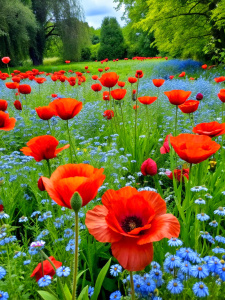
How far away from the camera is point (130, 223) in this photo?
84cm

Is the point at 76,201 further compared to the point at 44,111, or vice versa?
the point at 44,111

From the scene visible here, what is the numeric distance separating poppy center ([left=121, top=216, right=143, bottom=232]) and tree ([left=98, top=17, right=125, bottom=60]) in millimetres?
38784

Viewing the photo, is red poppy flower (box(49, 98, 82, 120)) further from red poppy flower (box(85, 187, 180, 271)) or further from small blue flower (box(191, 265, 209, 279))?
small blue flower (box(191, 265, 209, 279))

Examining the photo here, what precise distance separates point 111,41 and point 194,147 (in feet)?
130

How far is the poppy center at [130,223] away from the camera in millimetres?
830

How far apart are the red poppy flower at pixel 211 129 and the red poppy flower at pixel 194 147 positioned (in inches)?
9.4

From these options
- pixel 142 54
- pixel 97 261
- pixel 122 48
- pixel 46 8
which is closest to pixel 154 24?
pixel 97 261

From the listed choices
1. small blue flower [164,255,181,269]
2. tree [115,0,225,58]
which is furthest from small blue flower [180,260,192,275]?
tree [115,0,225,58]

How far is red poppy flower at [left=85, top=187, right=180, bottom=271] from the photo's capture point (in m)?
0.71

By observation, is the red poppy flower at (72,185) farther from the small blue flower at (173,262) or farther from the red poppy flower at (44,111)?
the red poppy flower at (44,111)

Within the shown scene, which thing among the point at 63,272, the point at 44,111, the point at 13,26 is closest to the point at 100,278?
the point at 63,272

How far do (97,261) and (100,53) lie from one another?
38849 millimetres

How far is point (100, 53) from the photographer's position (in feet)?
124

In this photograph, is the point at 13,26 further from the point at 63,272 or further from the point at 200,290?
the point at 200,290
